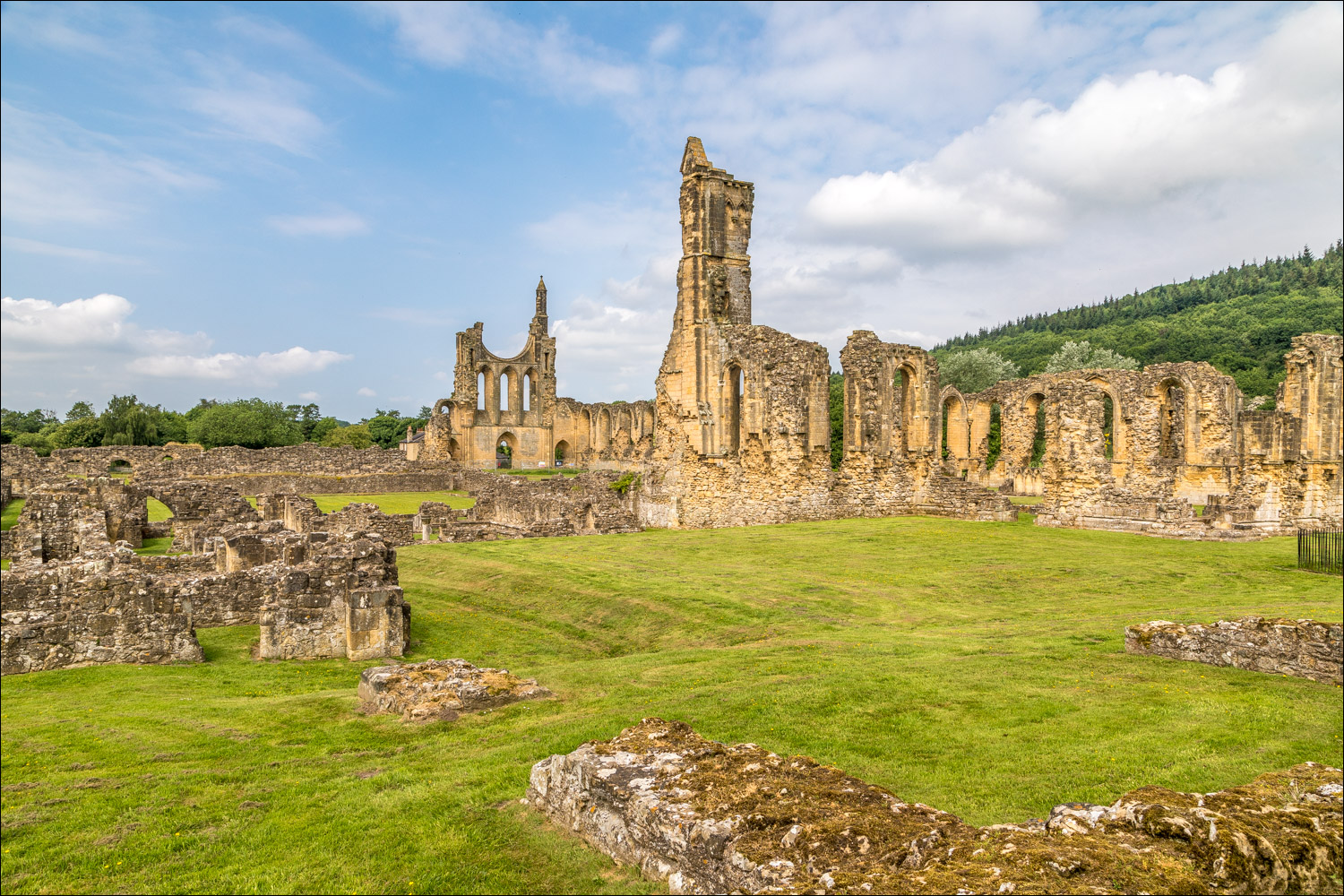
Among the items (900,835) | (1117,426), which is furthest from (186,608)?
(1117,426)

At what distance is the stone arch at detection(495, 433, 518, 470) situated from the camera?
6031cm

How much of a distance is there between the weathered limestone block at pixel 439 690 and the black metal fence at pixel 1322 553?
53.7 ft

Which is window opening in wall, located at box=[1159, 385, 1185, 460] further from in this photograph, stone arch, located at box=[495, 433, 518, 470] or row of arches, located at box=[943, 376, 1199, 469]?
stone arch, located at box=[495, 433, 518, 470]

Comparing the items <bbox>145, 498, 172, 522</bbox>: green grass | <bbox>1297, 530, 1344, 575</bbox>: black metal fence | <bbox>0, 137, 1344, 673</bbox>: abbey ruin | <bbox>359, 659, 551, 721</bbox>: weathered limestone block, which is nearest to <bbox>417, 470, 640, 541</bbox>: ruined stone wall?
<bbox>0, 137, 1344, 673</bbox>: abbey ruin

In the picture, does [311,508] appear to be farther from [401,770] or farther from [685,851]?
[685,851]

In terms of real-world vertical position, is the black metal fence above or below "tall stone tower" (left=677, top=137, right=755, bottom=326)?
below

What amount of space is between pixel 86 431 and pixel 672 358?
58325mm

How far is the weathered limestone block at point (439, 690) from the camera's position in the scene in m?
7.91

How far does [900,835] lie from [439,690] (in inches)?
214

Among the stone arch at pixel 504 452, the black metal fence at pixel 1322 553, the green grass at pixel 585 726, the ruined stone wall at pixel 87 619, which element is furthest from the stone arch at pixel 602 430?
the ruined stone wall at pixel 87 619

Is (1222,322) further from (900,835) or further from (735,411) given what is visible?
(900,835)

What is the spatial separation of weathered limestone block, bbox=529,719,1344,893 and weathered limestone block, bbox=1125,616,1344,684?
419cm

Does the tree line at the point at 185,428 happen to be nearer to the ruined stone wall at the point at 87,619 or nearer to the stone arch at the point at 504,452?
the stone arch at the point at 504,452

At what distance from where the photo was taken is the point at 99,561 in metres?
10.3
